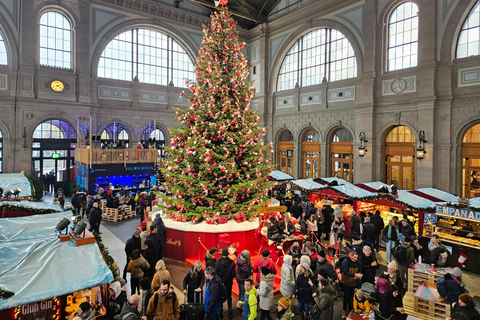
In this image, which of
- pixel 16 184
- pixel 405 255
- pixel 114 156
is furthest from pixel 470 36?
pixel 16 184

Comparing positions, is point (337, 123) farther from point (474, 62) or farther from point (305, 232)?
point (305, 232)

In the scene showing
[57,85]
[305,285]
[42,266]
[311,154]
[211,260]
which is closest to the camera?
[42,266]

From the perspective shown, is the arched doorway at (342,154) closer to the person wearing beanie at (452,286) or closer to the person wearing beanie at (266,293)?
the person wearing beanie at (452,286)

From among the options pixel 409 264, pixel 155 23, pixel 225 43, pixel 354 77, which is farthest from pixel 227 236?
pixel 155 23

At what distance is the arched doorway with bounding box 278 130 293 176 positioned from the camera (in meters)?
26.2

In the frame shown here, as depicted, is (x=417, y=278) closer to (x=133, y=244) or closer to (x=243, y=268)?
(x=243, y=268)

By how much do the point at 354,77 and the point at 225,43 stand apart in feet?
43.6

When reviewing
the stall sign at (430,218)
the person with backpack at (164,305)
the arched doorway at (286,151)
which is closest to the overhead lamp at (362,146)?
the arched doorway at (286,151)

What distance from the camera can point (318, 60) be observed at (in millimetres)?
23750

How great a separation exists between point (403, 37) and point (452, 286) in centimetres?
1687

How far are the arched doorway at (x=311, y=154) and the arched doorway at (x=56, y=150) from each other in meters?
17.8

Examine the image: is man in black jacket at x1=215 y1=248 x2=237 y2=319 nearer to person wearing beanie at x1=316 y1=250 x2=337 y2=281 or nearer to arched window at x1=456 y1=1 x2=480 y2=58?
person wearing beanie at x1=316 y1=250 x2=337 y2=281

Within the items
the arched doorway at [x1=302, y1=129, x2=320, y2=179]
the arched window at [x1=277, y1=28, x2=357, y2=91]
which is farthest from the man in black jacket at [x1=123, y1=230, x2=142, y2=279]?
the arched window at [x1=277, y1=28, x2=357, y2=91]

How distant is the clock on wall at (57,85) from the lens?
20.6m
